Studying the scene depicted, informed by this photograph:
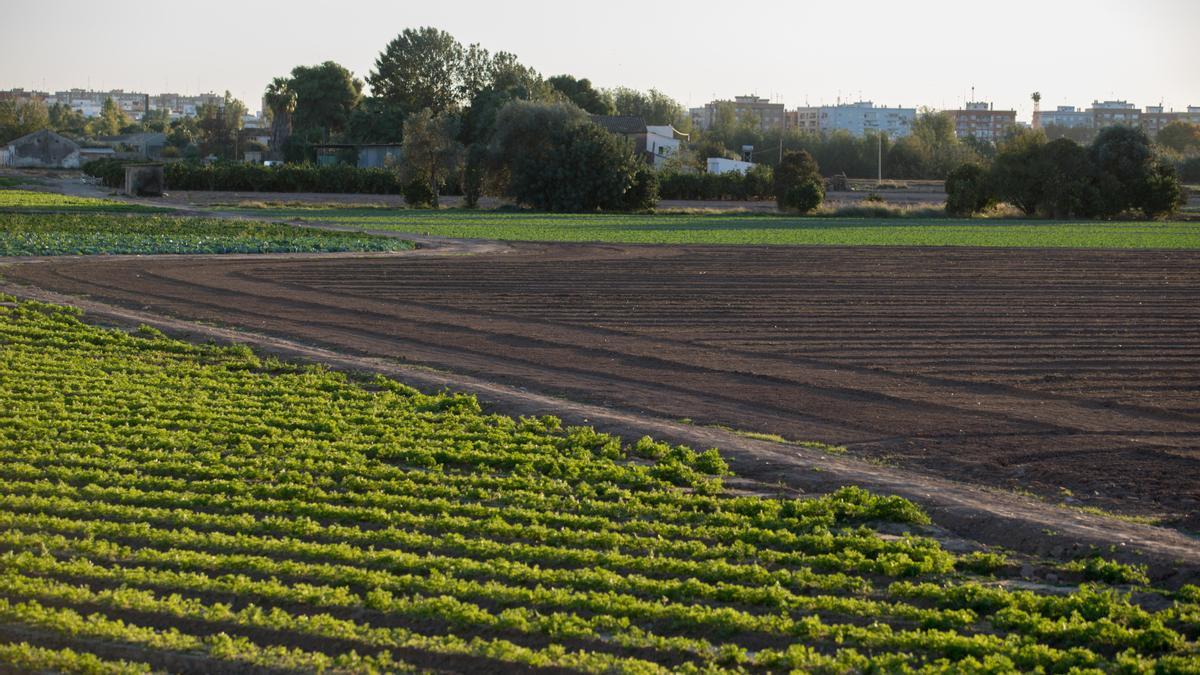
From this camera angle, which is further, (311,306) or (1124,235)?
(1124,235)

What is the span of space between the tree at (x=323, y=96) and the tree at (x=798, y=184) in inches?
2498

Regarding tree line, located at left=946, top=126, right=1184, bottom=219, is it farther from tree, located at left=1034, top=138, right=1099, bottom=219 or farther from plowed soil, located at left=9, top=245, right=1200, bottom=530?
plowed soil, located at left=9, top=245, right=1200, bottom=530

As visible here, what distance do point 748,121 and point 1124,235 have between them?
118904 millimetres

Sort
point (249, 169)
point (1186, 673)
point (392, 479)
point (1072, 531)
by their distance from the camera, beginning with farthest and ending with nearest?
point (249, 169)
point (392, 479)
point (1072, 531)
point (1186, 673)

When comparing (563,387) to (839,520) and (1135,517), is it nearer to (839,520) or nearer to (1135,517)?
(839,520)

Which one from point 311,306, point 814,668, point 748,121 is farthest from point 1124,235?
point 748,121

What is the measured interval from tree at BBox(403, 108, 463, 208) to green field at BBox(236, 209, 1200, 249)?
573 centimetres

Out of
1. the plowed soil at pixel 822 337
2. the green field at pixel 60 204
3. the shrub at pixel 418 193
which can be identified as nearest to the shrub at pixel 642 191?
the shrub at pixel 418 193

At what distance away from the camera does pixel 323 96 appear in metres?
133

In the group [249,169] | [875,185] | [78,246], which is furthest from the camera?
[875,185]

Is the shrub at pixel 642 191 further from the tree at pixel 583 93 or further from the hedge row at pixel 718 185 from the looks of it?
the tree at pixel 583 93

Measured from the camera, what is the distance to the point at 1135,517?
11.0 metres

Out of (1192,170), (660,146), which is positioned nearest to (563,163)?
(660,146)

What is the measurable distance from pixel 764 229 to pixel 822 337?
38.0 meters
